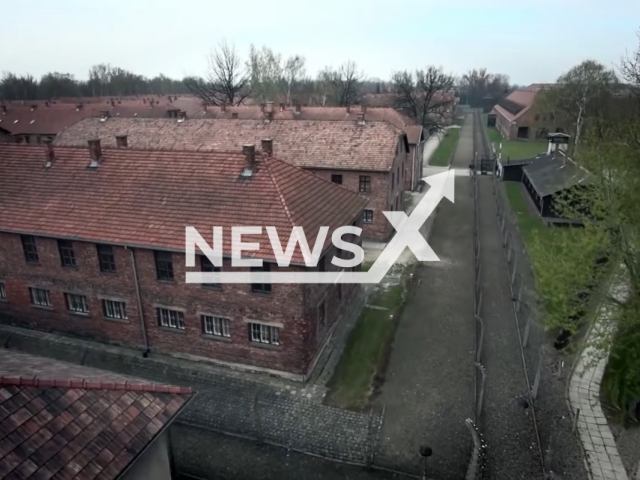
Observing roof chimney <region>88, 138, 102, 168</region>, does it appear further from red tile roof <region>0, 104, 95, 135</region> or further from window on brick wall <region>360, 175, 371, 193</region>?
red tile roof <region>0, 104, 95, 135</region>

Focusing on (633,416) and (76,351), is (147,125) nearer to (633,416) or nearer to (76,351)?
(76,351)

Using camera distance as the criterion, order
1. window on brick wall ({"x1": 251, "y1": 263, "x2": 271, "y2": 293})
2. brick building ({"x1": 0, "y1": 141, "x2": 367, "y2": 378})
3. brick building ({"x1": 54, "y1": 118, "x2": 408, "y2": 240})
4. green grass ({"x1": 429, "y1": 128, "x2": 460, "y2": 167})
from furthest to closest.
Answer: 1. green grass ({"x1": 429, "y1": 128, "x2": 460, "y2": 167})
2. brick building ({"x1": 54, "y1": 118, "x2": 408, "y2": 240})
3. brick building ({"x1": 0, "y1": 141, "x2": 367, "y2": 378})
4. window on brick wall ({"x1": 251, "y1": 263, "x2": 271, "y2": 293})

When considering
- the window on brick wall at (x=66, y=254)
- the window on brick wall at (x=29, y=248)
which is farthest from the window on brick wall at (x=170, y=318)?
the window on brick wall at (x=29, y=248)

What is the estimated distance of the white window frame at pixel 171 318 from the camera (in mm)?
18844

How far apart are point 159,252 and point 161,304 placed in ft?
7.04

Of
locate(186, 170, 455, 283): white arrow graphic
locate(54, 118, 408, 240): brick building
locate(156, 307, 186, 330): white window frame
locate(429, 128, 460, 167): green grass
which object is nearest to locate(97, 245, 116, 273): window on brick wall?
locate(156, 307, 186, 330): white window frame

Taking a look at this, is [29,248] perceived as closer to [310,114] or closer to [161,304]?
[161,304]

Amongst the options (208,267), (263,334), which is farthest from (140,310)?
(263,334)

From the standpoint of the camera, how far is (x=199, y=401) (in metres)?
16.9

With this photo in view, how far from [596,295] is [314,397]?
9692 mm

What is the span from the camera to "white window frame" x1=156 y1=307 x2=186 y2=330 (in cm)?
Result: 1884

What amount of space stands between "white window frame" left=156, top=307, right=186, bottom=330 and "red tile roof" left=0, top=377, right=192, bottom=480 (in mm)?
9516

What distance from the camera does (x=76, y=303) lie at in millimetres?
20297

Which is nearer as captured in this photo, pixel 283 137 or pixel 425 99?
pixel 283 137
